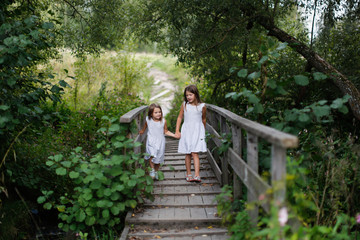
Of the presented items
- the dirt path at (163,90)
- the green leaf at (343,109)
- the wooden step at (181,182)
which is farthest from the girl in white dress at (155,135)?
the dirt path at (163,90)

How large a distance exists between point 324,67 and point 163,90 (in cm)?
1409

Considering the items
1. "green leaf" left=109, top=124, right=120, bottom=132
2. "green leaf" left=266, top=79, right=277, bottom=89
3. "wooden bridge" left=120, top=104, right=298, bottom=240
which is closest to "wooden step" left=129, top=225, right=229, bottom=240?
"wooden bridge" left=120, top=104, right=298, bottom=240

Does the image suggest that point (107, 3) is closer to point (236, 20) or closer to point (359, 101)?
point (236, 20)

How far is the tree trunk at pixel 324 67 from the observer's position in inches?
248

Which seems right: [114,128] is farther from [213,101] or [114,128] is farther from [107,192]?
[213,101]

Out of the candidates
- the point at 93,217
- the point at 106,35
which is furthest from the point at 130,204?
the point at 106,35

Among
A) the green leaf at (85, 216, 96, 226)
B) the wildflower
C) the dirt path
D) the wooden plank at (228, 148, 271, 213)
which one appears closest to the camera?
the wildflower

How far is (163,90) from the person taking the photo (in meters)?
20.5

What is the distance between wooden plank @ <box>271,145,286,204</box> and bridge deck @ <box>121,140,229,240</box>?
1253 millimetres

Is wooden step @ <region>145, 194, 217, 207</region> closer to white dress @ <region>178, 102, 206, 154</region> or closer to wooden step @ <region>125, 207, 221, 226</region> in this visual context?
wooden step @ <region>125, 207, 221, 226</region>

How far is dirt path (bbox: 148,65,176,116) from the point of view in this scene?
672 inches

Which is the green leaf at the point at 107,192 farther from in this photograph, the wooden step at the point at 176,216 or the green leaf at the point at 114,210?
the wooden step at the point at 176,216

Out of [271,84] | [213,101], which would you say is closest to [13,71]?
[271,84]

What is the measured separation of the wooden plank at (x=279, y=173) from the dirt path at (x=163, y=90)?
13.0m
